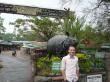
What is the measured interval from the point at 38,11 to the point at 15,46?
41226mm

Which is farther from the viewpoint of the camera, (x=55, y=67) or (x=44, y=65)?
(x=44, y=65)

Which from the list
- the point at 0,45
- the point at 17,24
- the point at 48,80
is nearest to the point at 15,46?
the point at 0,45

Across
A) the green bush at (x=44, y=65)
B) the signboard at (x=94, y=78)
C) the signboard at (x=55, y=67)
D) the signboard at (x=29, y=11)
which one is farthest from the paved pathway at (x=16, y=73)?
the signboard at (x=94, y=78)

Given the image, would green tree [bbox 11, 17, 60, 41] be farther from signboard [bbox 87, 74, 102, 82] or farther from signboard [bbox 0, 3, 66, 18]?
signboard [bbox 87, 74, 102, 82]

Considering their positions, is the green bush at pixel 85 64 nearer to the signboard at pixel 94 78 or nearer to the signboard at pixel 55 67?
the signboard at pixel 55 67

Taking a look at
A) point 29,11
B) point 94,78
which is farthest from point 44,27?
point 94,78

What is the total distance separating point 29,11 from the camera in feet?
112

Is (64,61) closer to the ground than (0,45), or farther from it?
farther from it

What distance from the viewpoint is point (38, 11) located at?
3441 centimetres

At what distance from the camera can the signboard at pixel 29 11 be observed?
32828 millimetres

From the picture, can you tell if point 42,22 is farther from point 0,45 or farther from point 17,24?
point 0,45

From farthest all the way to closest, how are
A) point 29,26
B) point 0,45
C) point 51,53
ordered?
point 0,45 → point 29,26 → point 51,53

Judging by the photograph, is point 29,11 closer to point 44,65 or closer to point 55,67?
point 44,65

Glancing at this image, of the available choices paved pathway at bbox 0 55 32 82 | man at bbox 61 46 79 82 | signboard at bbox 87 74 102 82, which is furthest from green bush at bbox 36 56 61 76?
man at bbox 61 46 79 82
